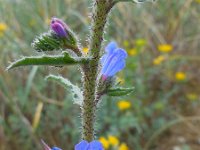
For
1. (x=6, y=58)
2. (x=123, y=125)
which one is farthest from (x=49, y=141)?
(x=6, y=58)

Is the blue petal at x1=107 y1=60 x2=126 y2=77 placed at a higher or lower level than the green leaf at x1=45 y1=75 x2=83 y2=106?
higher

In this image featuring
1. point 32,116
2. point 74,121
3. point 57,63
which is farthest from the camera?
point 32,116

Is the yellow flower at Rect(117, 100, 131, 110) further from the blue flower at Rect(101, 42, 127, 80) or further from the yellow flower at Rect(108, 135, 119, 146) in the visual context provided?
the blue flower at Rect(101, 42, 127, 80)

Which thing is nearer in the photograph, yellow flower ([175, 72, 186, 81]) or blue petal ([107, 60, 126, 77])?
blue petal ([107, 60, 126, 77])

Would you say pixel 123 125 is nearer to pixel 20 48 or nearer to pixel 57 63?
pixel 20 48

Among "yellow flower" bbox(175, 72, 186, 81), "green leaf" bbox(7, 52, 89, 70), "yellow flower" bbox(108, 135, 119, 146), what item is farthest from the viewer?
"yellow flower" bbox(175, 72, 186, 81)

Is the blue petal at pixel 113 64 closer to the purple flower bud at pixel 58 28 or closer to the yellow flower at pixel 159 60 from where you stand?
the purple flower bud at pixel 58 28

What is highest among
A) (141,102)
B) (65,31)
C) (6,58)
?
(6,58)

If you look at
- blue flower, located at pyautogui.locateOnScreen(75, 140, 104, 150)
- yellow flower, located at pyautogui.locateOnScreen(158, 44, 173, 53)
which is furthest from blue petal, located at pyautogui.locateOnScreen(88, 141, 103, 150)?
yellow flower, located at pyautogui.locateOnScreen(158, 44, 173, 53)
